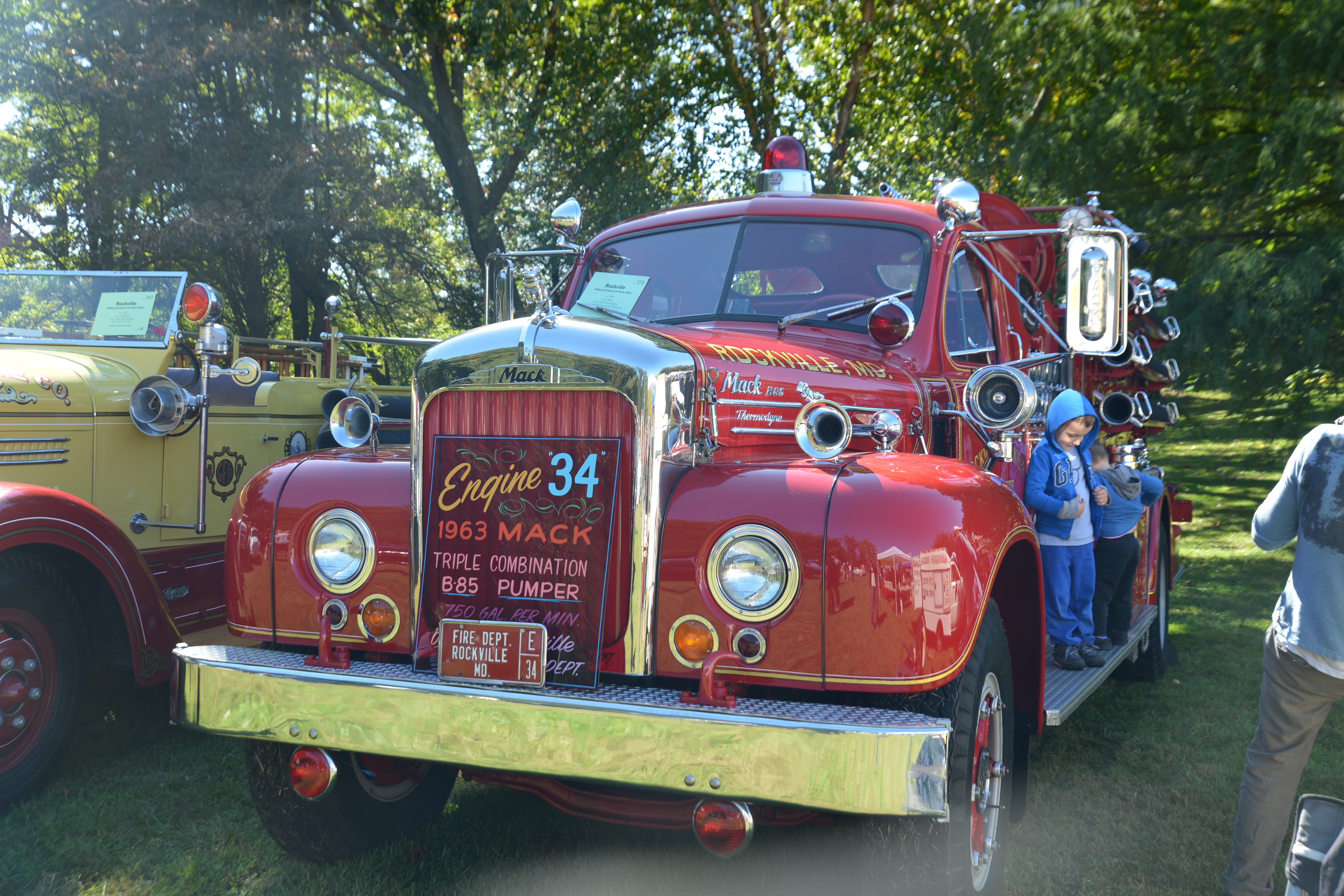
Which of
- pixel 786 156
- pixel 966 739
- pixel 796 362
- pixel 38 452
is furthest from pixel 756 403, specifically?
pixel 38 452

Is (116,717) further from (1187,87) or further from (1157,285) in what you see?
(1187,87)

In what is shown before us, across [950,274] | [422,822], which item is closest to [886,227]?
[950,274]

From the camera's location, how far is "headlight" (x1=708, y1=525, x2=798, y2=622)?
2537mm

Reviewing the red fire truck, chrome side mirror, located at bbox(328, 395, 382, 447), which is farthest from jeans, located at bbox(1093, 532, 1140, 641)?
chrome side mirror, located at bbox(328, 395, 382, 447)

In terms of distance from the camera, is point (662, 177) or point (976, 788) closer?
point (976, 788)

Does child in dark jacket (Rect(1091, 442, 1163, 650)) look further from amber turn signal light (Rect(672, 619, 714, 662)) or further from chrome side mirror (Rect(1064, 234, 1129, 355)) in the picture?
amber turn signal light (Rect(672, 619, 714, 662))

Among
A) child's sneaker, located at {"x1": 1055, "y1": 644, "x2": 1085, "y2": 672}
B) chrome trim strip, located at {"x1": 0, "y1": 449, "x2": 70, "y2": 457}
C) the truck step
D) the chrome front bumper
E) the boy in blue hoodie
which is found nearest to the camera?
the chrome front bumper

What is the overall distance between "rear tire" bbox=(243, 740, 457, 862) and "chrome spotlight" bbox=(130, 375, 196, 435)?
2267 millimetres

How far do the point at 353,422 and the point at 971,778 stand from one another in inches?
93.5

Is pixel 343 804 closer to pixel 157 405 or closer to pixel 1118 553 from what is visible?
pixel 157 405

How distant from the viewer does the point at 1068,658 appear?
179 inches

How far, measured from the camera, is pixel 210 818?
3.92 metres

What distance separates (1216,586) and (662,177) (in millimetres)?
8437

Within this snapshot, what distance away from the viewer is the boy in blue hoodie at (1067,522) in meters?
4.73
